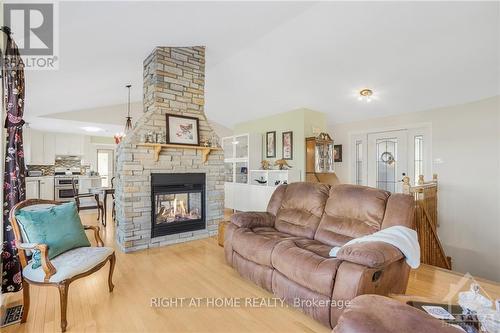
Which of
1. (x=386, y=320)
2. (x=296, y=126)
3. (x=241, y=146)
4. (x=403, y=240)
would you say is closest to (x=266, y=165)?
(x=241, y=146)

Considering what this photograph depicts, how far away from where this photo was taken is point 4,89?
82.8 inches

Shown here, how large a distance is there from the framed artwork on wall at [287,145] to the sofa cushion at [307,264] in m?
3.46

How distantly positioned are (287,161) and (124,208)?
3586mm

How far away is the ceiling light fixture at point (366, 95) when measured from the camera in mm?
4572

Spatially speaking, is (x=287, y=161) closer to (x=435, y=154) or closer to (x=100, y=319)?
(x=435, y=154)

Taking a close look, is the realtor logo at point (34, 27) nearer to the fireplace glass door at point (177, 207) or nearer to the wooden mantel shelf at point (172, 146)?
the wooden mantel shelf at point (172, 146)

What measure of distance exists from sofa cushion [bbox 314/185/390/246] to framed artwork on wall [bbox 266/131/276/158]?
347 centimetres

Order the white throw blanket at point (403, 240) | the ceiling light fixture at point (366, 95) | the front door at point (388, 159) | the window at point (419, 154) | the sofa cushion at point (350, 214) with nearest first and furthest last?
the white throw blanket at point (403, 240), the sofa cushion at point (350, 214), the ceiling light fixture at point (366, 95), the window at point (419, 154), the front door at point (388, 159)

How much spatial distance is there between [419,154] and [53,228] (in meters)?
5.98

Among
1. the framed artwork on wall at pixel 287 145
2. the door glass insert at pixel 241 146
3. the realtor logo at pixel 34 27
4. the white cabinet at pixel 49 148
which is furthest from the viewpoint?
the white cabinet at pixel 49 148

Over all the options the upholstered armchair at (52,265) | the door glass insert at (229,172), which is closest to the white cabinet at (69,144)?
the door glass insert at (229,172)

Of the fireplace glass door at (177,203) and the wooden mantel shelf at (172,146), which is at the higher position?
the wooden mantel shelf at (172,146)

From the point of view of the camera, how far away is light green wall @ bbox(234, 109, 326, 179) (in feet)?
17.9

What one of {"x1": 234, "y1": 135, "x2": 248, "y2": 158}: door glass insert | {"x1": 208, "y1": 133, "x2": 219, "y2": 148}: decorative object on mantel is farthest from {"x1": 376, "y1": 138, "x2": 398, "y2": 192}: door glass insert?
{"x1": 208, "y1": 133, "x2": 219, "y2": 148}: decorative object on mantel
